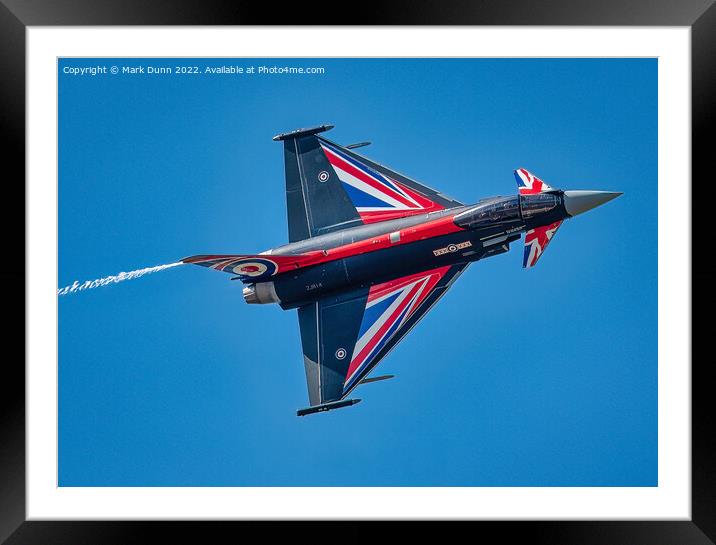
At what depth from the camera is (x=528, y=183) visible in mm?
13625

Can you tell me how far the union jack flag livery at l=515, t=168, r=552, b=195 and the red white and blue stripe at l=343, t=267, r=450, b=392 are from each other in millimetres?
2130

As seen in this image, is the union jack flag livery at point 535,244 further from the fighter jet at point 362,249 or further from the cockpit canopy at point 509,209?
the cockpit canopy at point 509,209

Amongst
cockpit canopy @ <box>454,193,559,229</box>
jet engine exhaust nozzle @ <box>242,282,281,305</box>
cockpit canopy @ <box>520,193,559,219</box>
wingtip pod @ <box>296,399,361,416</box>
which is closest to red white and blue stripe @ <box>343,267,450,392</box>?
wingtip pod @ <box>296,399,361,416</box>

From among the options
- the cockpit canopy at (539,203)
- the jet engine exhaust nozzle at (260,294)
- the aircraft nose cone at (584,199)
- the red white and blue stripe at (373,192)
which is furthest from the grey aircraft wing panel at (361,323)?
the aircraft nose cone at (584,199)

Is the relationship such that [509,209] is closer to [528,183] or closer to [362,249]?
[528,183]

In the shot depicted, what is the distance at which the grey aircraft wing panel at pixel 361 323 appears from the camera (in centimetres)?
1436

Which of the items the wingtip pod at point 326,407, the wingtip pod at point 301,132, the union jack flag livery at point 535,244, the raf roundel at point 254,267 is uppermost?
the wingtip pod at point 301,132

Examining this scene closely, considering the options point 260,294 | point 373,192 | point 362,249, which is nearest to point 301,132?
A: point 373,192

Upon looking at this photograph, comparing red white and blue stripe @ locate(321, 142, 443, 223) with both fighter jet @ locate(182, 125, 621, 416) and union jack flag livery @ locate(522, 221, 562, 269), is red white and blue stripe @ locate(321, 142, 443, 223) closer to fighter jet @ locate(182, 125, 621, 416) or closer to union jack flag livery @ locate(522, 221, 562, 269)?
fighter jet @ locate(182, 125, 621, 416)
